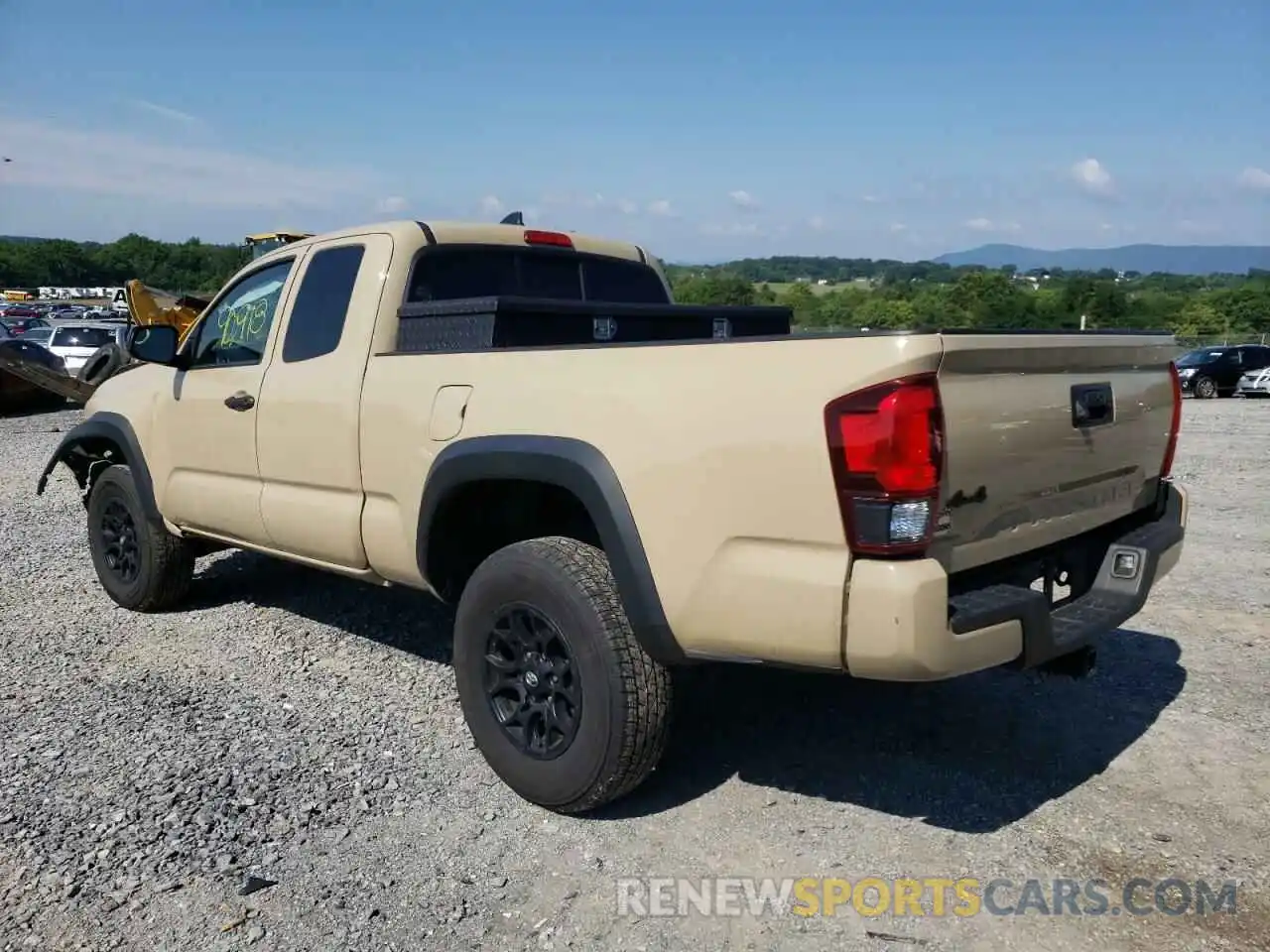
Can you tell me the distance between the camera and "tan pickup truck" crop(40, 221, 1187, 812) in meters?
2.70

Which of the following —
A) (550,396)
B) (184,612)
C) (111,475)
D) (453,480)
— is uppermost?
(550,396)

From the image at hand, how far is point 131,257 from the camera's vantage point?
94.2m

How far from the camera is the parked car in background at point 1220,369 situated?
90.4ft

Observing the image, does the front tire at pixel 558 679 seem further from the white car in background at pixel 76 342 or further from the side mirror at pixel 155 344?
the white car in background at pixel 76 342

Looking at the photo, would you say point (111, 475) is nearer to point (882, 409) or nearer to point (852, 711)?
point (852, 711)

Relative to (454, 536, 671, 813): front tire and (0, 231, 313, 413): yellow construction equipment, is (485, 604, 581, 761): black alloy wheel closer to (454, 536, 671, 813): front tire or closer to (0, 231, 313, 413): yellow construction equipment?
(454, 536, 671, 813): front tire

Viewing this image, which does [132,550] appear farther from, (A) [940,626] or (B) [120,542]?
(A) [940,626]

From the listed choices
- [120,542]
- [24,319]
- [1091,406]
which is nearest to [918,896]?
[1091,406]

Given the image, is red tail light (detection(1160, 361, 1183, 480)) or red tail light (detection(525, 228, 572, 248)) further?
red tail light (detection(525, 228, 572, 248))

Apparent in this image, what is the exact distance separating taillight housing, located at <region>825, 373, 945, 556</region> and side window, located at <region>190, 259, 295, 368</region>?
10.2ft

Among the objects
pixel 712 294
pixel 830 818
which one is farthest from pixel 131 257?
pixel 830 818

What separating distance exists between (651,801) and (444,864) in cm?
75

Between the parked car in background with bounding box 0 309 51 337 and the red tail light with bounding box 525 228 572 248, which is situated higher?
the red tail light with bounding box 525 228 572 248

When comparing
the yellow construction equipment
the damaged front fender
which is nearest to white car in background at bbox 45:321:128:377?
the yellow construction equipment
